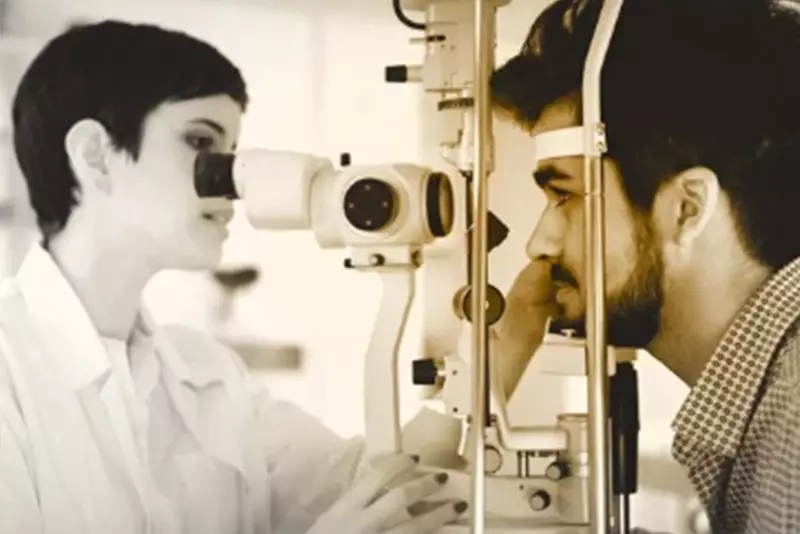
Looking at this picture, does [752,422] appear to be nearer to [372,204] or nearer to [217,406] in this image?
[372,204]

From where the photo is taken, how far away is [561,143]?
136 cm

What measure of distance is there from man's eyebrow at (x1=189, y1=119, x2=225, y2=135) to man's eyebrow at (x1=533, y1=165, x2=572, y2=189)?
469mm

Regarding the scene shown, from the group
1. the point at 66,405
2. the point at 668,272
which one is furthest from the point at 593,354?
the point at 66,405

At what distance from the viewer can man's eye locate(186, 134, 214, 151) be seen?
1.49m

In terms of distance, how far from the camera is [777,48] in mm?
1389

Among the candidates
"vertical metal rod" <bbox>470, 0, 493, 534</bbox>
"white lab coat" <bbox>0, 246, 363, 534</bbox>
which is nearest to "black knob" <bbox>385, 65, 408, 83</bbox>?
"vertical metal rod" <bbox>470, 0, 493, 534</bbox>

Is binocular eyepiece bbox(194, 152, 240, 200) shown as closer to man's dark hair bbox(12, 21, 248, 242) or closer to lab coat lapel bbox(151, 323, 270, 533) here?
man's dark hair bbox(12, 21, 248, 242)

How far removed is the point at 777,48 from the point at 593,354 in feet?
1.68

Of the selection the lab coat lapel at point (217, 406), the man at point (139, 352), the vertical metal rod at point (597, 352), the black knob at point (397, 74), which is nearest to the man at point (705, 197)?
the vertical metal rod at point (597, 352)

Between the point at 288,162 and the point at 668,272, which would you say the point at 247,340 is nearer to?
the point at 288,162

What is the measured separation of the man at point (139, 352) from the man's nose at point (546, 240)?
0.90 feet

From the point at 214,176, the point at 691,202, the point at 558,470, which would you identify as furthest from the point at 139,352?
the point at 691,202

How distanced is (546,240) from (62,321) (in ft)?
2.34

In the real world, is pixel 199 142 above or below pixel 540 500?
above
